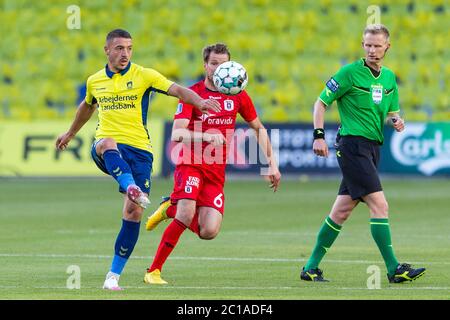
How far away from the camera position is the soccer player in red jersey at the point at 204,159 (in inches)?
436

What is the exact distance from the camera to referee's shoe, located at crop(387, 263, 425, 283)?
10695 millimetres

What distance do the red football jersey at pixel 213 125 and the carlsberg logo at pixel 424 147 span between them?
15.2m

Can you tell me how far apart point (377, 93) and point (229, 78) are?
144 centimetres

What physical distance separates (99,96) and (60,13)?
2097 centimetres

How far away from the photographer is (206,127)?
37.0 feet

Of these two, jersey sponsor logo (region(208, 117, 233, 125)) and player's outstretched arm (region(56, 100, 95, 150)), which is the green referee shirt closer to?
jersey sponsor logo (region(208, 117, 233, 125))

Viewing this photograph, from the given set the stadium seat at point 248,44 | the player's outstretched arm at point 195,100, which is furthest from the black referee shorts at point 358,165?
the stadium seat at point 248,44

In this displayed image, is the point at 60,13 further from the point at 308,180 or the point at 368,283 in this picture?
the point at 368,283

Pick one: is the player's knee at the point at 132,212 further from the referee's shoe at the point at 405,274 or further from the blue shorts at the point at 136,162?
the referee's shoe at the point at 405,274

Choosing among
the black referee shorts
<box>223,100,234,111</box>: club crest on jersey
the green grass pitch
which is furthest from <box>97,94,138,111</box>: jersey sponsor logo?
the black referee shorts

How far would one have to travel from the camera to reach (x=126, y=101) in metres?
10.6

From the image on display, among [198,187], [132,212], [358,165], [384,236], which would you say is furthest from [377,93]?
[132,212]

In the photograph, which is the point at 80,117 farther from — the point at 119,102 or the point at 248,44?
the point at 248,44

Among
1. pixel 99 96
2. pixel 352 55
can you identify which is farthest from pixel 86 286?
pixel 352 55
